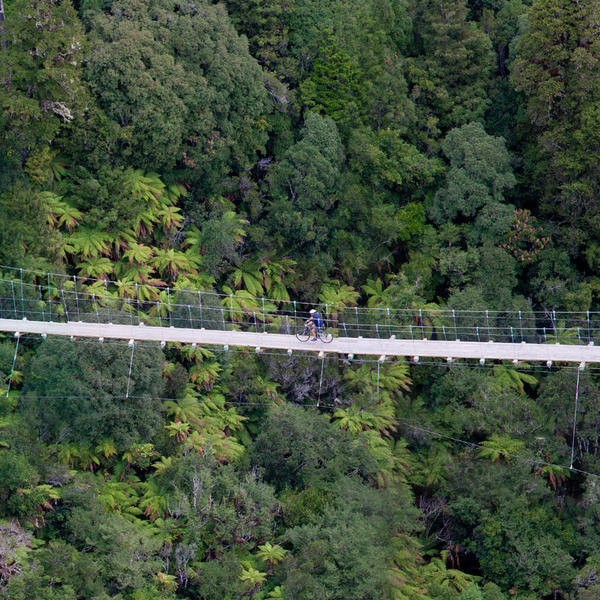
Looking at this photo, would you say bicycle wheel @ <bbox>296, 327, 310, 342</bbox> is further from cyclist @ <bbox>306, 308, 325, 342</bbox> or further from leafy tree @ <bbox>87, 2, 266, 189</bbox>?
leafy tree @ <bbox>87, 2, 266, 189</bbox>

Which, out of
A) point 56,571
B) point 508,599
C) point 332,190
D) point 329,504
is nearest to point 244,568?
point 329,504

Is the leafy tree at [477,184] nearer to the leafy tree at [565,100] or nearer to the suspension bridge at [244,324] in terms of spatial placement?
the leafy tree at [565,100]

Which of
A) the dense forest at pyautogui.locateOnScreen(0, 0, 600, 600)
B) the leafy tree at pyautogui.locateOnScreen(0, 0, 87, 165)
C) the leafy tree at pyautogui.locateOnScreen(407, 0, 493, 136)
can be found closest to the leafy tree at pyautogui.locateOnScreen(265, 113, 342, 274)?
the dense forest at pyautogui.locateOnScreen(0, 0, 600, 600)

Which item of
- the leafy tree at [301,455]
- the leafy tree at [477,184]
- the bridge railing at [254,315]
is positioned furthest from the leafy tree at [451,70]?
the leafy tree at [301,455]

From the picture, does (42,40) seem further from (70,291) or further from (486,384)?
(486,384)

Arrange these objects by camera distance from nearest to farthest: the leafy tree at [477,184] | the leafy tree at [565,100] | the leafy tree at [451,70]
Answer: the leafy tree at [565,100]
the leafy tree at [477,184]
the leafy tree at [451,70]

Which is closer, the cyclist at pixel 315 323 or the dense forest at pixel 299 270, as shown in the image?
the dense forest at pixel 299 270
